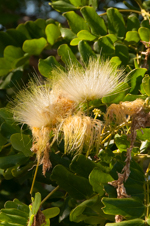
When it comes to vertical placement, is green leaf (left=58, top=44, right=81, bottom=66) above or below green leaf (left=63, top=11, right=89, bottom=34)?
below

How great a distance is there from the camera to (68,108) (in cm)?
110

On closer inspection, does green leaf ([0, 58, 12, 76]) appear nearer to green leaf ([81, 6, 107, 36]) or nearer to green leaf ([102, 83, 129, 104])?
green leaf ([81, 6, 107, 36])

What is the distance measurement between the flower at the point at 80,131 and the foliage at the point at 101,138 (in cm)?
7

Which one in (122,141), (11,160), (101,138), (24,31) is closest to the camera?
(101,138)

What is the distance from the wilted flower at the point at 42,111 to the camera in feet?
3.57

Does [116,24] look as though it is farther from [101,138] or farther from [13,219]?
[13,219]

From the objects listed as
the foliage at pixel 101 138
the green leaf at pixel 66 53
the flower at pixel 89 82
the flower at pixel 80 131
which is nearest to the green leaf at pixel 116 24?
the foliage at pixel 101 138

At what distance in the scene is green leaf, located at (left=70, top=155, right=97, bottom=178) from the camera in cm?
114

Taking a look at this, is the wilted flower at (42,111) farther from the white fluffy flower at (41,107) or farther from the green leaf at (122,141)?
the green leaf at (122,141)

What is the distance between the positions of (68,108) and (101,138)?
5.6 inches

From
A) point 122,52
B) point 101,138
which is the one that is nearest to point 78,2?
point 122,52

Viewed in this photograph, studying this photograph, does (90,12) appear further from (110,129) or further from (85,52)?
(110,129)

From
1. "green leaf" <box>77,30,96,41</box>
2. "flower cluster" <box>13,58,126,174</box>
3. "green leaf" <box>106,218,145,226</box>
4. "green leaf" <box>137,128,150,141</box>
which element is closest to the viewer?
"green leaf" <box>106,218,145,226</box>

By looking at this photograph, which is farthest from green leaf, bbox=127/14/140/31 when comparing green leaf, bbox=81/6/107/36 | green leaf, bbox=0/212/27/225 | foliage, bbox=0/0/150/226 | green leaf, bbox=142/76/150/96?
green leaf, bbox=0/212/27/225
